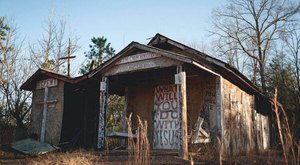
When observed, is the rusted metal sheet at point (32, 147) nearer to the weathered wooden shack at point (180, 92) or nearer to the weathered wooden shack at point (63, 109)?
the weathered wooden shack at point (63, 109)

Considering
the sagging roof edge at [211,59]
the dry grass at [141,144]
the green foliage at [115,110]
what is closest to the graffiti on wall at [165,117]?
the sagging roof edge at [211,59]

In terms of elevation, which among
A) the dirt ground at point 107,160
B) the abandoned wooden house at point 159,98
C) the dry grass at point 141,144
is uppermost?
the abandoned wooden house at point 159,98

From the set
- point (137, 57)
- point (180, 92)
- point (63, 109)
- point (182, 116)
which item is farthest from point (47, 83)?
point (182, 116)

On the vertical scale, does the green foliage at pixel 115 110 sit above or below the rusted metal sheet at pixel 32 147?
above

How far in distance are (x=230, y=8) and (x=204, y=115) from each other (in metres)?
20.1

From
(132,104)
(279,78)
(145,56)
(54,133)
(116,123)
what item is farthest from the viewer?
(116,123)

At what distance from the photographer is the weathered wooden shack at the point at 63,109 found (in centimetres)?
1220

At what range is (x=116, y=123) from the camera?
2634cm

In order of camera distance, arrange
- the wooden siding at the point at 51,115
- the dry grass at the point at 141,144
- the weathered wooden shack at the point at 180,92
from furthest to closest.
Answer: the wooden siding at the point at 51,115
the weathered wooden shack at the point at 180,92
the dry grass at the point at 141,144

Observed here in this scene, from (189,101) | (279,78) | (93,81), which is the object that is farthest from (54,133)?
(279,78)

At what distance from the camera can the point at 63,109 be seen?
39.9 feet

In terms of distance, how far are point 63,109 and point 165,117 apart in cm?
442

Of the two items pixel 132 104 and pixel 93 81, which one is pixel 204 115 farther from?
pixel 93 81

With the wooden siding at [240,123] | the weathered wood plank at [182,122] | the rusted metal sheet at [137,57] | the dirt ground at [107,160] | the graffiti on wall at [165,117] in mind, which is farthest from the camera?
the graffiti on wall at [165,117]
